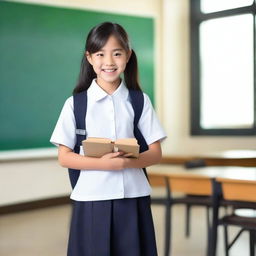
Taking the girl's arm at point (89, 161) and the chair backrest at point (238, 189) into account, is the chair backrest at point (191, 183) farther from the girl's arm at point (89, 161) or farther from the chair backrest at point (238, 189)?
the girl's arm at point (89, 161)

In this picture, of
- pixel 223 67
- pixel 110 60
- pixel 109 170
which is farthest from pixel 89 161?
pixel 223 67

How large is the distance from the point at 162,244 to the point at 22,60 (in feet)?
9.85

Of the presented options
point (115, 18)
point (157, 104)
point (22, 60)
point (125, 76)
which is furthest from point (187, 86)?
point (125, 76)

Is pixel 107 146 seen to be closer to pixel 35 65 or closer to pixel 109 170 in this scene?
pixel 109 170

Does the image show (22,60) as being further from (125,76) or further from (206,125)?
(125,76)

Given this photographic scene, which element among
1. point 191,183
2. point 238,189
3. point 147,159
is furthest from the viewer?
point 191,183

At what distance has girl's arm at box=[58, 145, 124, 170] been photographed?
1.72 metres

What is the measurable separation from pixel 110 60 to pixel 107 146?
294 millimetres

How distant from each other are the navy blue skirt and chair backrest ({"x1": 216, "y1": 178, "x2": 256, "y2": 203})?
5.03 feet

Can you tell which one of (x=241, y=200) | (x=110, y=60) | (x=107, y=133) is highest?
(x=110, y=60)

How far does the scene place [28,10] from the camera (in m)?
6.55

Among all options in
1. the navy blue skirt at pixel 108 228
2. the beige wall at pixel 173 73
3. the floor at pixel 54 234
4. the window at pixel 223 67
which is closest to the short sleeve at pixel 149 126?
the navy blue skirt at pixel 108 228

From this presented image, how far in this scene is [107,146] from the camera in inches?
67.0

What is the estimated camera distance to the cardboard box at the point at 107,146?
5.51ft
